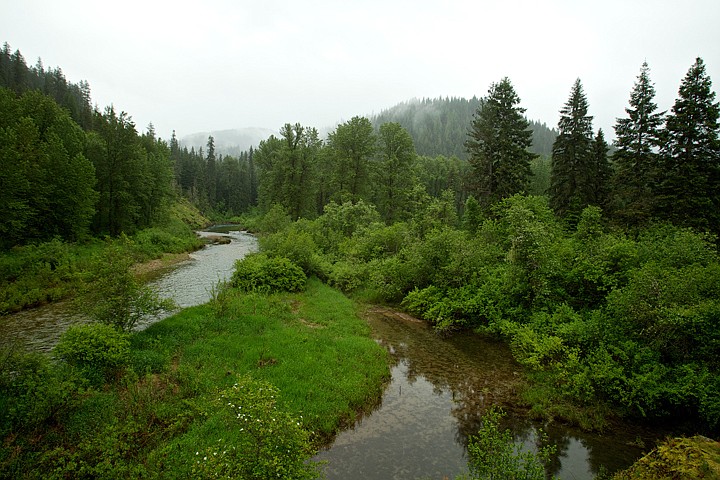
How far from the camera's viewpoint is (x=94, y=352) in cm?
1017

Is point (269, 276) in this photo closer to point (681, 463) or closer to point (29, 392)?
point (29, 392)

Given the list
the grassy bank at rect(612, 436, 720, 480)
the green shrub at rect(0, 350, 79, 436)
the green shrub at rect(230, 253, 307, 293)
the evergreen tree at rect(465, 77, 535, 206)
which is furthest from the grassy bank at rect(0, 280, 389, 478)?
the evergreen tree at rect(465, 77, 535, 206)

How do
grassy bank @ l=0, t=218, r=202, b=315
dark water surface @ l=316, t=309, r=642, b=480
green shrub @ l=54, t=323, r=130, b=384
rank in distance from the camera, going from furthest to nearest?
grassy bank @ l=0, t=218, r=202, b=315, green shrub @ l=54, t=323, r=130, b=384, dark water surface @ l=316, t=309, r=642, b=480

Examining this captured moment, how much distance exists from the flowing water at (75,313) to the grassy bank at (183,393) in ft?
7.65

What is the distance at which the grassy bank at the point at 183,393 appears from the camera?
6746 mm

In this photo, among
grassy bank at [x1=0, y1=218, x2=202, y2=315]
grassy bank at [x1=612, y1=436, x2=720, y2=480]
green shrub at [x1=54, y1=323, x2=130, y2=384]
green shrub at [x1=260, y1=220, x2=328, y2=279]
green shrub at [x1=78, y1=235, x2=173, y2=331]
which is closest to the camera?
grassy bank at [x1=612, y1=436, x2=720, y2=480]

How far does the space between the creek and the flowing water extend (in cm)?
7

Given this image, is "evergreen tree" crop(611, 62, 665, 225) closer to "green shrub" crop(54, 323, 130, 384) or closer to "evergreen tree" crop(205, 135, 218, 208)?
"green shrub" crop(54, 323, 130, 384)

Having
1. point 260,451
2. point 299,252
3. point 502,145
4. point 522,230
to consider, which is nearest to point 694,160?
point 502,145

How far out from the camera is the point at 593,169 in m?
33.5

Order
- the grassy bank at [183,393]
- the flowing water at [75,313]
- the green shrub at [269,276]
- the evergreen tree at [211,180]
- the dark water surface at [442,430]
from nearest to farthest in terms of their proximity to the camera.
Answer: the grassy bank at [183,393]
the dark water surface at [442,430]
the flowing water at [75,313]
the green shrub at [269,276]
the evergreen tree at [211,180]

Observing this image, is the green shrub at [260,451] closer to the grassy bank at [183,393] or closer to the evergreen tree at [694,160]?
the grassy bank at [183,393]

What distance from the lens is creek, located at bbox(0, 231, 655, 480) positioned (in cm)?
821

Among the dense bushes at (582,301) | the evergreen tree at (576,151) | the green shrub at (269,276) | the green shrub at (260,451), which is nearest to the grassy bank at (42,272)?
the green shrub at (269,276)
